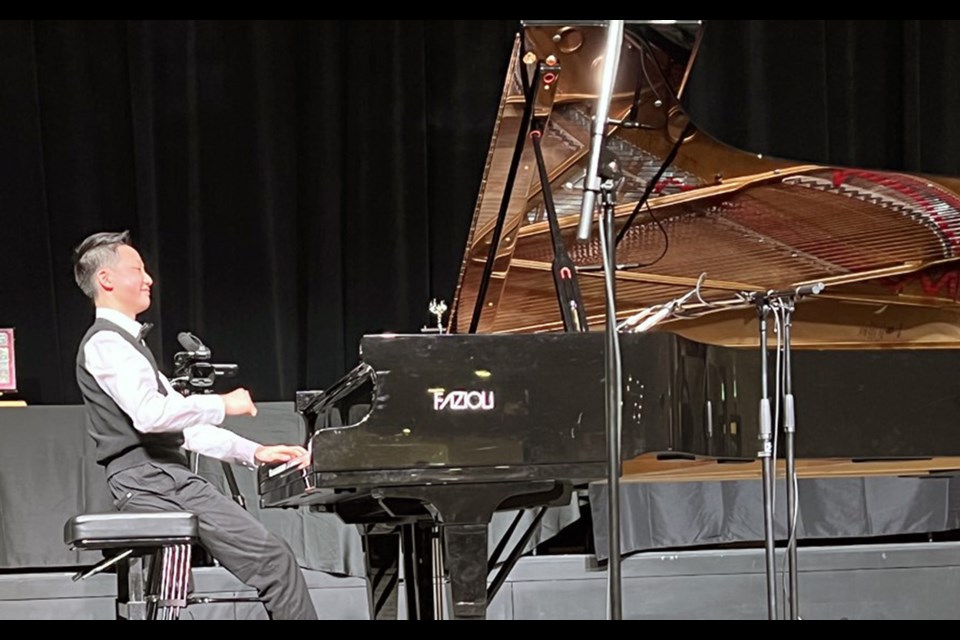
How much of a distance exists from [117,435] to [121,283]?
410 millimetres

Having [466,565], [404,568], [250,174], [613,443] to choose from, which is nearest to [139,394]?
[404,568]

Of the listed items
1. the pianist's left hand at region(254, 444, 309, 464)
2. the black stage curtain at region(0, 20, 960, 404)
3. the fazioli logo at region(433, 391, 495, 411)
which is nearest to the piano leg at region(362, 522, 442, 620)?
the pianist's left hand at region(254, 444, 309, 464)

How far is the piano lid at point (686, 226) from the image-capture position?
326cm

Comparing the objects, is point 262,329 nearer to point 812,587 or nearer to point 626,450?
point 812,587

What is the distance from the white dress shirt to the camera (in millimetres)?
3230

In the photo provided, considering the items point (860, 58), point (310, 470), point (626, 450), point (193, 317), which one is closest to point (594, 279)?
point (626, 450)

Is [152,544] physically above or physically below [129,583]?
above

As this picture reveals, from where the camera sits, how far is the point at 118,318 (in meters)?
3.44

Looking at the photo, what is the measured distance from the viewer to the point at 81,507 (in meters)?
4.46

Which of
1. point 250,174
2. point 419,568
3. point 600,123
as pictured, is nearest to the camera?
point 600,123

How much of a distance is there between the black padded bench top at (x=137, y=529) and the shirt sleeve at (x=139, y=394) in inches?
9.1

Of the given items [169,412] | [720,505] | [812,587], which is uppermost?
[169,412]

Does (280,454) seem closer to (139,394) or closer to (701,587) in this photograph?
(139,394)

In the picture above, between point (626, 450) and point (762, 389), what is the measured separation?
0.51 metres
